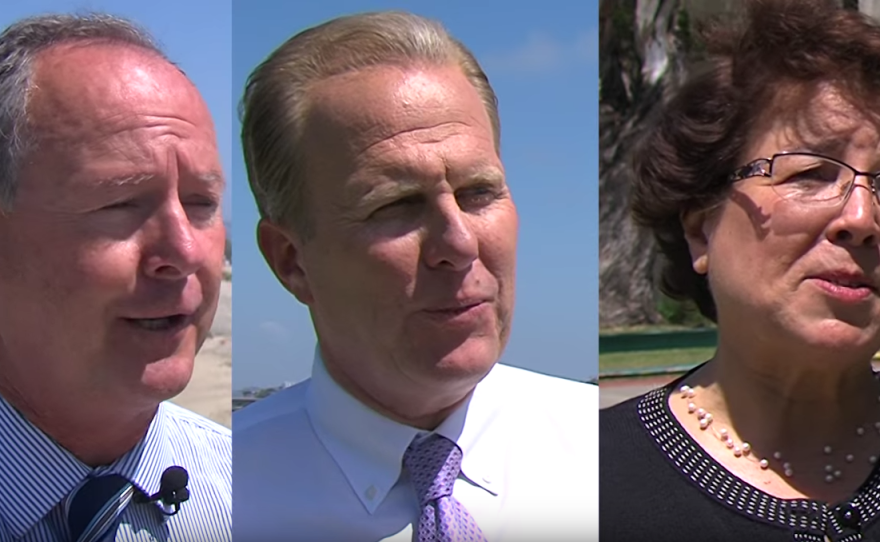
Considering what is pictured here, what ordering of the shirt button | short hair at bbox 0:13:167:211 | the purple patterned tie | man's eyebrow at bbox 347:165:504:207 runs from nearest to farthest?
short hair at bbox 0:13:167:211 < man's eyebrow at bbox 347:165:504:207 < the purple patterned tie < the shirt button

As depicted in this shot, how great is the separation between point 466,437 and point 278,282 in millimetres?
545

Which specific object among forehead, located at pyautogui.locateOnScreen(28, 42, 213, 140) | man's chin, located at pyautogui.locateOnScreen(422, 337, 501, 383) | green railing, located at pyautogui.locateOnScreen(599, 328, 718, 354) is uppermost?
forehead, located at pyautogui.locateOnScreen(28, 42, 213, 140)

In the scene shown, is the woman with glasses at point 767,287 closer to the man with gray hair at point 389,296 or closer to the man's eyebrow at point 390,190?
the man with gray hair at point 389,296

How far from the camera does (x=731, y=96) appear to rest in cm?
225

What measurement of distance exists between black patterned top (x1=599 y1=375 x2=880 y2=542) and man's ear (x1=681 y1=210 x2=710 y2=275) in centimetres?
30

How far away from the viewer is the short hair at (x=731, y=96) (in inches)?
86.9

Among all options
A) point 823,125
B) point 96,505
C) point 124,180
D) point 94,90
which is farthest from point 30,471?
point 823,125

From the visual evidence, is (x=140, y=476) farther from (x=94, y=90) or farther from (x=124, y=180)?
(x=94, y=90)

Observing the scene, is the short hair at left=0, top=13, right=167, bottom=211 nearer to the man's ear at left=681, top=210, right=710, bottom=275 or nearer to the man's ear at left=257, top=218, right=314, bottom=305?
the man's ear at left=257, top=218, right=314, bottom=305

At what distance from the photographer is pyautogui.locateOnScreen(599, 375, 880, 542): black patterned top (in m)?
2.25

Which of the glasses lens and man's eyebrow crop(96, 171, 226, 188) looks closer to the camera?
man's eyebrow crop(96, 171, 226, 188)

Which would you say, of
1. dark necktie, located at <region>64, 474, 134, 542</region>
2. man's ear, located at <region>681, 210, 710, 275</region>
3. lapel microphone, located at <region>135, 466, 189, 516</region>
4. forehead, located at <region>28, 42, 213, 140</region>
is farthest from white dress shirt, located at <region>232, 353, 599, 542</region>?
forehead, located at <region>28, 42, 213, 140</region>

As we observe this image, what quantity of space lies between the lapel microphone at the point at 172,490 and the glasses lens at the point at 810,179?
1.47m

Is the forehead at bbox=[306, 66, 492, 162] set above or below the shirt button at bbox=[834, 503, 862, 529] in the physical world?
above
